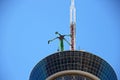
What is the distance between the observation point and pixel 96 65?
249 ft

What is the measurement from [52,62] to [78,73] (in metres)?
9.14

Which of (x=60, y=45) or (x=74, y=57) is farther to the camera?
(x=60, y=45)

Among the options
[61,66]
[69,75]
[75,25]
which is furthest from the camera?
[75,25]

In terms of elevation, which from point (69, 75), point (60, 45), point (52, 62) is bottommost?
point (69, 75)

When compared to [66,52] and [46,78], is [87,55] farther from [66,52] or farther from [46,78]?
[46,78]

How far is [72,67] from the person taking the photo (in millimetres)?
75500

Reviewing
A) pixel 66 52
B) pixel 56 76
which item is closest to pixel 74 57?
pixel 66 52

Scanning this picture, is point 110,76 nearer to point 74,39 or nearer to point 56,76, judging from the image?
point 56,76

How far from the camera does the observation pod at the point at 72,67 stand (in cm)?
7406

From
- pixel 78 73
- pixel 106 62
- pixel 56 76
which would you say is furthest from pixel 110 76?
pixel 56 76

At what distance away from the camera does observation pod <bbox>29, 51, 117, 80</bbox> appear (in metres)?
74.1

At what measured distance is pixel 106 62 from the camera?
74625 mm

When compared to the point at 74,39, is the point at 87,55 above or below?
below

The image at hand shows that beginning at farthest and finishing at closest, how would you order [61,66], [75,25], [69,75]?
1. [75,25]
2. [61,66]
3. [69,75]
